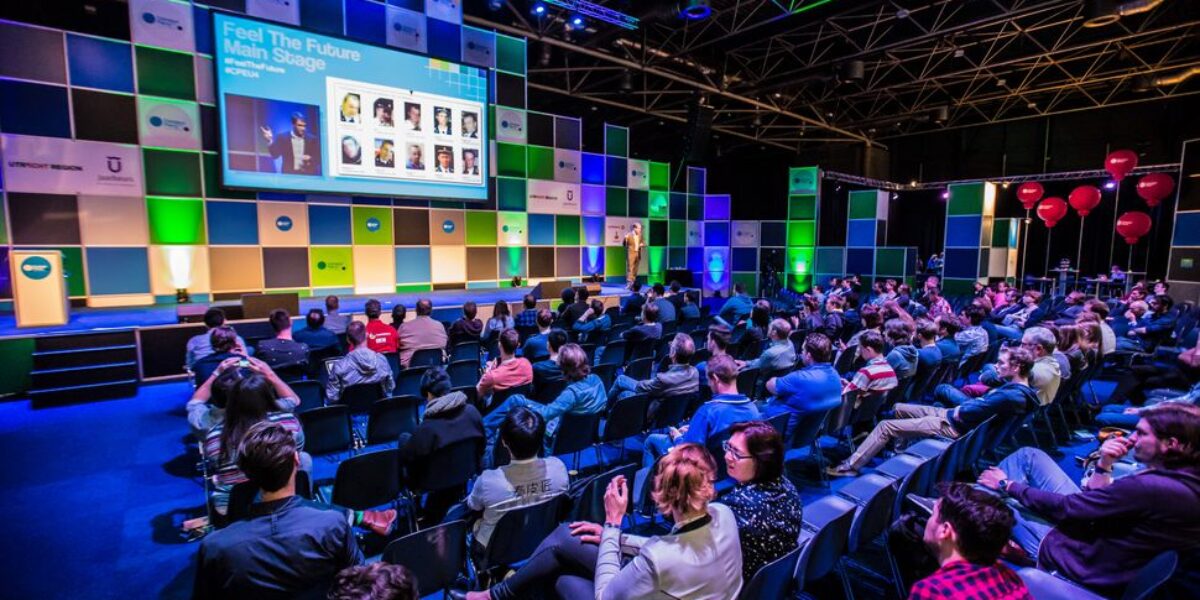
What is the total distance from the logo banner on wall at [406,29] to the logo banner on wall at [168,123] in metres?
3.41

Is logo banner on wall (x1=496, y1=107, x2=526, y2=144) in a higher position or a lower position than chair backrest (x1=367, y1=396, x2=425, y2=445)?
higher

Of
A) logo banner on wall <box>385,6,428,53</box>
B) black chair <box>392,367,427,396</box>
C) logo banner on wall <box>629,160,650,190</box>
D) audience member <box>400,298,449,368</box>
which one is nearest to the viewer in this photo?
black chair <box>392,367,427,396</box>

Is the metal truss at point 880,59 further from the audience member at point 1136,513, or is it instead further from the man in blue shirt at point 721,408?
the audience member at point 1136,513

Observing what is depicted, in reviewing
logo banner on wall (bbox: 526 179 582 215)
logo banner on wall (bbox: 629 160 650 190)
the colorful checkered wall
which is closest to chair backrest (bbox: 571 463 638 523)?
the colorful checkered wall

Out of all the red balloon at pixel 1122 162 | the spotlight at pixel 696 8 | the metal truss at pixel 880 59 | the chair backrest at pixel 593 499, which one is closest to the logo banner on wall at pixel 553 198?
the metal truss at pixel 880 59

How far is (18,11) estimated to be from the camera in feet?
25.0

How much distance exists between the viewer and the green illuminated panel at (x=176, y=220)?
866cm

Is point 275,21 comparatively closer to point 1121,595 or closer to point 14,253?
point 14,253

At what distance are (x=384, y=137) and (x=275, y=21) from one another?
2248 mm

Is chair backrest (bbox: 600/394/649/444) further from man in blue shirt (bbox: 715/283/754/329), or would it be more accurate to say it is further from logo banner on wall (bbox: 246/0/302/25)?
logo banner on wall (bbox: 246/0/302/25)

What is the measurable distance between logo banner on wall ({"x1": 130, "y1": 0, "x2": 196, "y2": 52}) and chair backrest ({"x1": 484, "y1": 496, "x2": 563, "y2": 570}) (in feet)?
32.0

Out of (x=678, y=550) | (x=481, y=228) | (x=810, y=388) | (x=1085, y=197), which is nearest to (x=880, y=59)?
(x=1085, y=197)

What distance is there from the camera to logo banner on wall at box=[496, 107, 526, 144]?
11750 millimetres

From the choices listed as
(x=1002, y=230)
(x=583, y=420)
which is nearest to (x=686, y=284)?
(x=1002, y=230)
